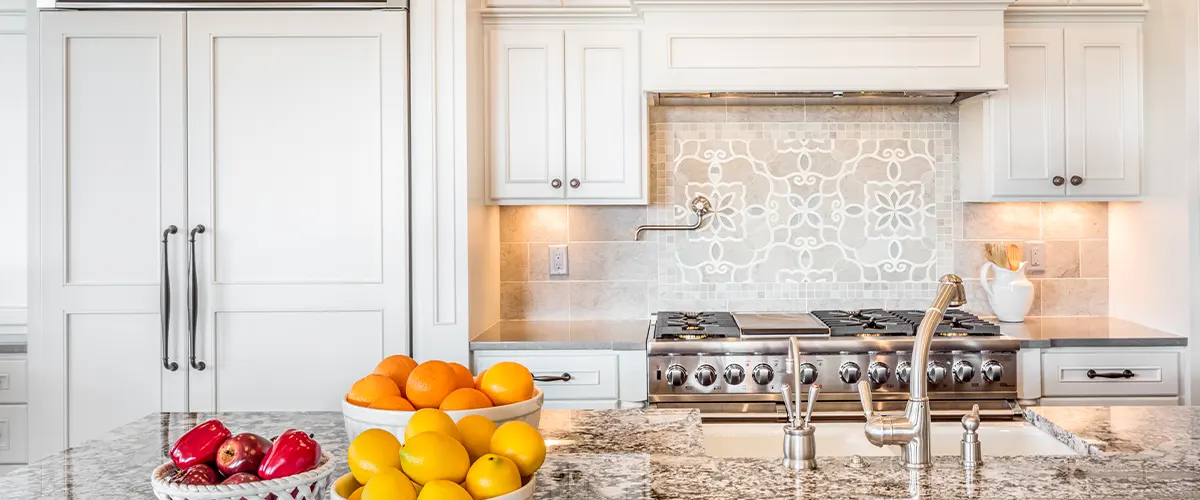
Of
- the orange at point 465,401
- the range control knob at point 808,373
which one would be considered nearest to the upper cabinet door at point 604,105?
the range control knob at point 808,373

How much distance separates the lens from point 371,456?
96 cm

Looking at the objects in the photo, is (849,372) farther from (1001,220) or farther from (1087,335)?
(1001,220)

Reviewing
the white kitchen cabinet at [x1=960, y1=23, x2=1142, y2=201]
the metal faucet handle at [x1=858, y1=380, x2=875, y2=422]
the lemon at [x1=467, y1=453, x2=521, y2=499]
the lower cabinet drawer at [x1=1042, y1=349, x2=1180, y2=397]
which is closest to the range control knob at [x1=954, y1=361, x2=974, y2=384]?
the lower cabinet drawer at [x1=1042, y1=349, x2=1180, y2=397]

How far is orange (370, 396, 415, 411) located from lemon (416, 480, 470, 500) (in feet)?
1.14

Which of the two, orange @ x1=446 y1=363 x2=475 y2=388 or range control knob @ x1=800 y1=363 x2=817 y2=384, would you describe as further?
range control knob @ x1=800 y1=363 x2=817 y2=384

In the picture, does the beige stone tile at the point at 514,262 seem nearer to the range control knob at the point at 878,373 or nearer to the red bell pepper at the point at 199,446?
the range control knob at the point at 878,373

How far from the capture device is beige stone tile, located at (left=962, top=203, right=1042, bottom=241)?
3389 millimetres

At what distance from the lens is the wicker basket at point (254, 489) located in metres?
0.92

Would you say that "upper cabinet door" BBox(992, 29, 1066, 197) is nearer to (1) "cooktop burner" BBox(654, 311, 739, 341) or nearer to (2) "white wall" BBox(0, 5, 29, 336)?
(1) "cooktop burner" BBox(654, 311, 739, 341)

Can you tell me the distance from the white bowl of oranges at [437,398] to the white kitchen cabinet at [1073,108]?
242 centimetres

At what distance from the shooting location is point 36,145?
2738mm

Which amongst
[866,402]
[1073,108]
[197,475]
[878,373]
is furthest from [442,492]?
[1073,108]

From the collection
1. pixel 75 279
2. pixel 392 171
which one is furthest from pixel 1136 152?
pixel 75 279

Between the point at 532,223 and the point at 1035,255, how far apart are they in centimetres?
199
